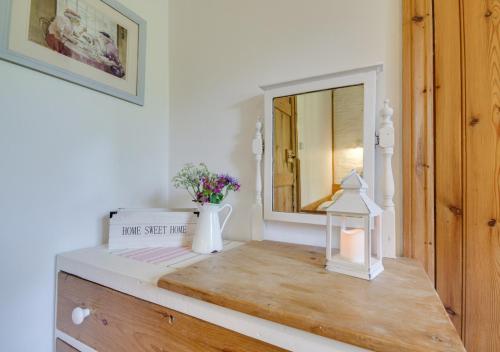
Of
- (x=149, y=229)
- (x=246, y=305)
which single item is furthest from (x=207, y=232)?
(x=246, y=305)

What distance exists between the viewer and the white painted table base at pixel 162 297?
458 mm

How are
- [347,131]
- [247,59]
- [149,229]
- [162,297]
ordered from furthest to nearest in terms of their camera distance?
[247,59] → [149,229] → [347,131] → [162,297]

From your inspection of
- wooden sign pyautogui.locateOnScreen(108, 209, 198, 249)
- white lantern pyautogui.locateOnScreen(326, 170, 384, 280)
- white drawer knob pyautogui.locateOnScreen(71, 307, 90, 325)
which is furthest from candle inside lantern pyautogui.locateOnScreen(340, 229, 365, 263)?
white drawer knob pyautogui.locateOnScreen(71, 307, 90, 325)

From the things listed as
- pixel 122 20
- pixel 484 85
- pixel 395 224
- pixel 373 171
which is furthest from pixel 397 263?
pixel 122 20

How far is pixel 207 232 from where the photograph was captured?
879mm

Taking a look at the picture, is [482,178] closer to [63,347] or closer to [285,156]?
[285,156]

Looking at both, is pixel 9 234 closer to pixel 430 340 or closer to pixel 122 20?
pixel 122 20

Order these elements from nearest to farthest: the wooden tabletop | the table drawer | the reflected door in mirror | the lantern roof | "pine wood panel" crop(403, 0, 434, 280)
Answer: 1. the wooden tabletop
2. the table drawer
3. the lantern roof
4. "pine wood panel" crop(403, 0, 434, 280)
5. the reflected door in mirror

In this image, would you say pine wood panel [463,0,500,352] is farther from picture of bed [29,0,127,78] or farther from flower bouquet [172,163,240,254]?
picture of bed [29,0,127,78]

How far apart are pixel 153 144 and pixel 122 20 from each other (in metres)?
0.58

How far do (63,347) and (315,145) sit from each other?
1.13 meters

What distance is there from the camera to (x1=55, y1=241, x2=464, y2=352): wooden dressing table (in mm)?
430

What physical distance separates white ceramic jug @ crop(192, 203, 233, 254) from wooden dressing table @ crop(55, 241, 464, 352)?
5cm

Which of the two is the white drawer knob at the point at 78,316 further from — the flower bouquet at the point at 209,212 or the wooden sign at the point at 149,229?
the flower bouquet at the point at 209,212
